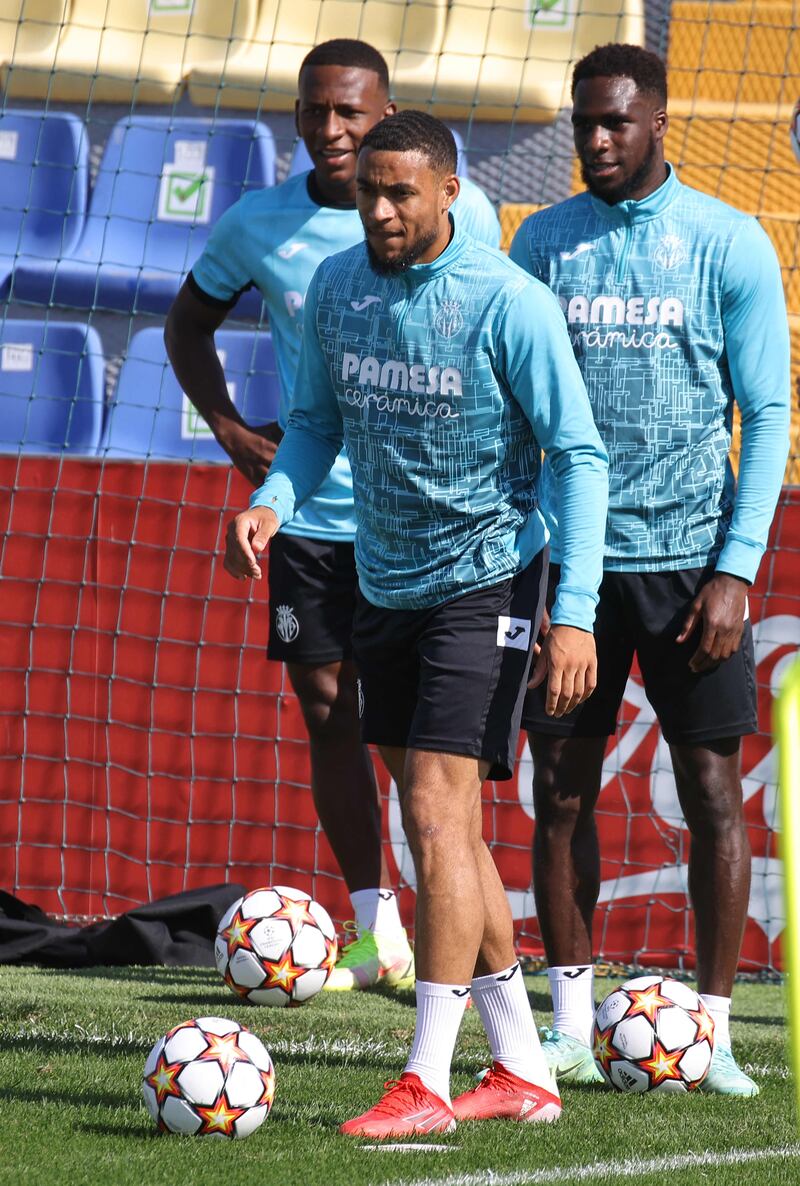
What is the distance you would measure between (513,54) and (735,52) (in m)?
1.56

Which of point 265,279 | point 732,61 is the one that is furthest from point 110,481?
point 732,61

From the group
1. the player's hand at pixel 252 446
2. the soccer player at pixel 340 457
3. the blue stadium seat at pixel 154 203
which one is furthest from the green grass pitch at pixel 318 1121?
the blue stadium seat at pixel 154 203

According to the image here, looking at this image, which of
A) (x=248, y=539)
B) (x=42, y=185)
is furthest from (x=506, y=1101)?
(x=42, y=185)

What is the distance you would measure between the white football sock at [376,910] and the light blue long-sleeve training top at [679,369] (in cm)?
170

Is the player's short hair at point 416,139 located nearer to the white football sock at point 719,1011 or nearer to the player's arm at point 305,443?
the player's arm at point 305,443

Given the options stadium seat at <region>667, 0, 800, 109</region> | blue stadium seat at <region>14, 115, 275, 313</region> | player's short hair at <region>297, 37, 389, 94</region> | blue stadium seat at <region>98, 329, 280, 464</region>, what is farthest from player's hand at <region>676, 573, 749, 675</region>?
stadium seat at <region>667, 0, 800, 109</region>

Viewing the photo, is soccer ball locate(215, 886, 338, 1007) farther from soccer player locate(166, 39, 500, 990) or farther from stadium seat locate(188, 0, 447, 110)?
stadium seat locate(188, 0, 447, 110)

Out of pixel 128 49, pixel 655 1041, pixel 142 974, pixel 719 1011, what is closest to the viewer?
pixel 655 1041

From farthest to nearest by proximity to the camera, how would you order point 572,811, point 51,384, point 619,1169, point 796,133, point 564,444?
point 51,384, point 796,133, point 572,811, point 564,444, point 619,1169

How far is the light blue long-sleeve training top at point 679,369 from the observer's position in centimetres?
363

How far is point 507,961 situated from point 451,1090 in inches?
15.1

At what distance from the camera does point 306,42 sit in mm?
10570

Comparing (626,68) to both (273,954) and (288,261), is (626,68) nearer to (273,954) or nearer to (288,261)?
(288,261)

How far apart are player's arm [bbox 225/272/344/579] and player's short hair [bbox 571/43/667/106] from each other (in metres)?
0.95
